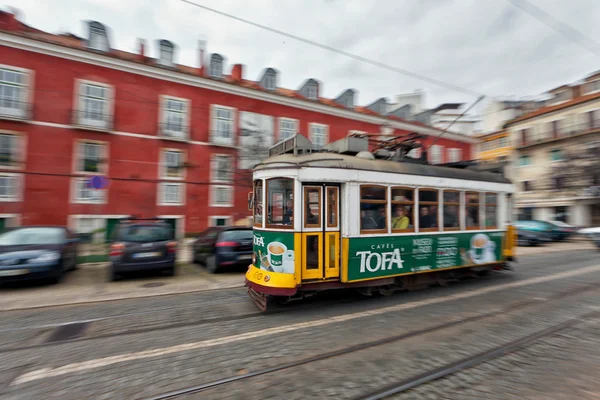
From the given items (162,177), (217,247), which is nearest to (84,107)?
(162,177)

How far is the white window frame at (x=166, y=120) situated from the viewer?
21594mm

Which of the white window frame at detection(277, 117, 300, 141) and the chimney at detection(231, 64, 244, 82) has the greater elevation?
the chimney at detection(231, 64, 244, 82)

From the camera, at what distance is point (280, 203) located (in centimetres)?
552

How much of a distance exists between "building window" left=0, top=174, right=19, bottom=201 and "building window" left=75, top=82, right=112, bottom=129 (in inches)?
188

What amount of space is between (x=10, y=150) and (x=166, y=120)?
891cm

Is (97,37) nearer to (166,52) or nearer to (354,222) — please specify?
(166,52)

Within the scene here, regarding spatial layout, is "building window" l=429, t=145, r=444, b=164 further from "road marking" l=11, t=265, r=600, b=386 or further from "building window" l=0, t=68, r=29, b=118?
"building window" l=0, t=68, r=29, b=118

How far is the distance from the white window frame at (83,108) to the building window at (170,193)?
200 inches

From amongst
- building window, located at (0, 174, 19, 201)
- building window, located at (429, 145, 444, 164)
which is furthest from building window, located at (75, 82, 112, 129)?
building window, located at (429, 145, 444, 164)

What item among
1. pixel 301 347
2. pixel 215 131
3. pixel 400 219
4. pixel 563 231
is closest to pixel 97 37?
pixel 215 131

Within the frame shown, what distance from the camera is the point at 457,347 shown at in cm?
405

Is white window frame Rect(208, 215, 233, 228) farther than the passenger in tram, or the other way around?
white window frame Rect(208, 215, 233, 228)

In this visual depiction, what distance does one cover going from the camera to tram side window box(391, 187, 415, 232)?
6.23 metres

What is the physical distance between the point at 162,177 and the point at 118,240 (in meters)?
14.5
